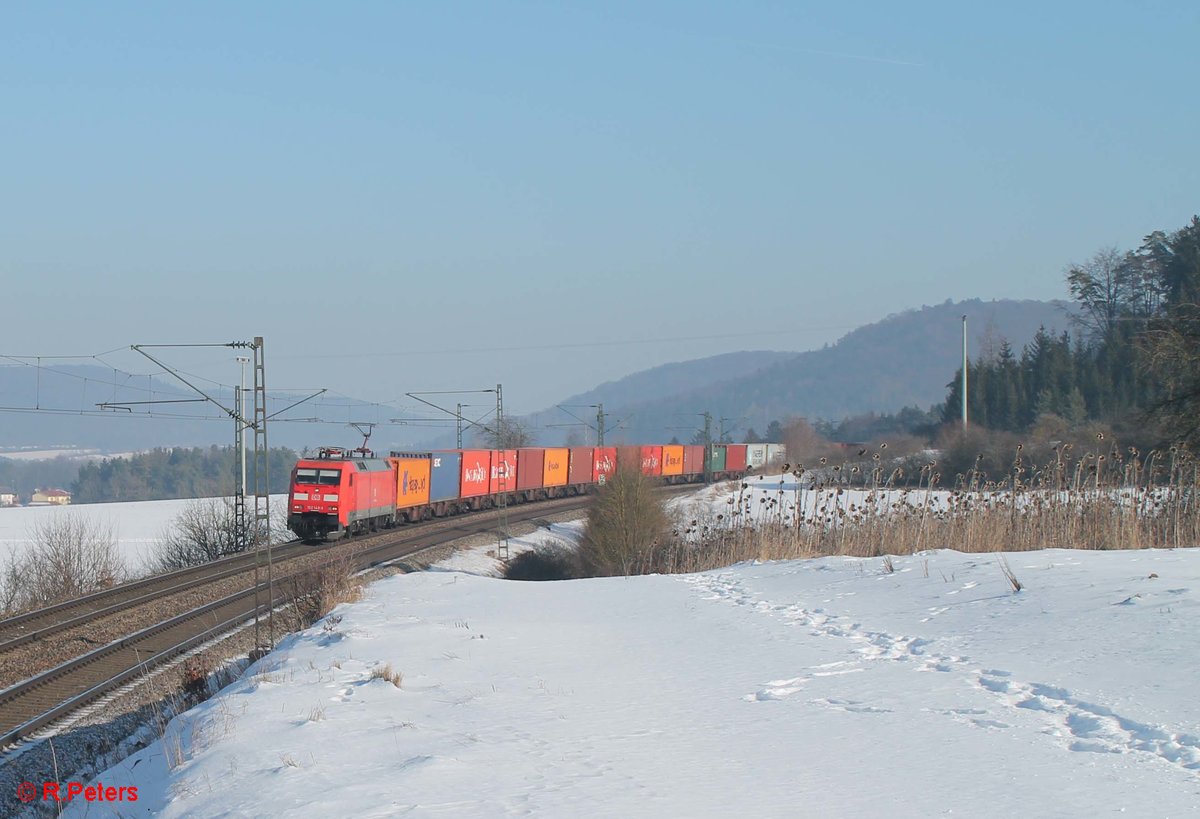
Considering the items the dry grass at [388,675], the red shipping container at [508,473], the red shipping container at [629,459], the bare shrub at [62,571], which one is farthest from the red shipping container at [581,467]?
the dry grass at [388,675]

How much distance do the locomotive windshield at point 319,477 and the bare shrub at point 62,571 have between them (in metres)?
6.02

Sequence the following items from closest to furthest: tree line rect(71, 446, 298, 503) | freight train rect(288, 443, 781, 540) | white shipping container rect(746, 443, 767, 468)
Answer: freight train rect(288, 443, 781, 540) < white shipping container rect(746, 443, 767, 468) < tree line rect(71, 446, 298, 503)

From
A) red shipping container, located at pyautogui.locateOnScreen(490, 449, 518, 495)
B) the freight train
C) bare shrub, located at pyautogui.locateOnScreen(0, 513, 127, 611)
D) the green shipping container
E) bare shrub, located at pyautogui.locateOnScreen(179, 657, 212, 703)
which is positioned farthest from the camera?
the green shipping container

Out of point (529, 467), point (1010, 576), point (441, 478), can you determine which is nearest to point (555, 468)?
point (529, 467)

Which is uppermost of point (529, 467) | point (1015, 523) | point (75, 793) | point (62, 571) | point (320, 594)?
point (1015, 523)

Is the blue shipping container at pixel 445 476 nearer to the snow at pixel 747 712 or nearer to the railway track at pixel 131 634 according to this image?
the railway track at pixel 131 634

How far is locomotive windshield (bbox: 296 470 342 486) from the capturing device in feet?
113

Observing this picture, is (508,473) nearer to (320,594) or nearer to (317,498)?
(317,498)

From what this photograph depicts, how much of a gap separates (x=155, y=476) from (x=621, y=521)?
11224cm

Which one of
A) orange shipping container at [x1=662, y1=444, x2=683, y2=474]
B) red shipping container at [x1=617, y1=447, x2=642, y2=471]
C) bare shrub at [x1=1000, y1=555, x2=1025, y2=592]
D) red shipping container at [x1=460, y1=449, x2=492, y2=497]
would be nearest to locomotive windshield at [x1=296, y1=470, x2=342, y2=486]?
red shipping container at [x1=617, y1=447, x2=642, y2=471]

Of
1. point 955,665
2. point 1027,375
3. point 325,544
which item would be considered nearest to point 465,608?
point 955,665

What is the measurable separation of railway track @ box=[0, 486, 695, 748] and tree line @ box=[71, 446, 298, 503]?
88283 millimetres

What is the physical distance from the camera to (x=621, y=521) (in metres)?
29.0

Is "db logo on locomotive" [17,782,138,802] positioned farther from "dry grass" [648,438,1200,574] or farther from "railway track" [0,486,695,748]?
"dry grass" [648,438,1200,574]
